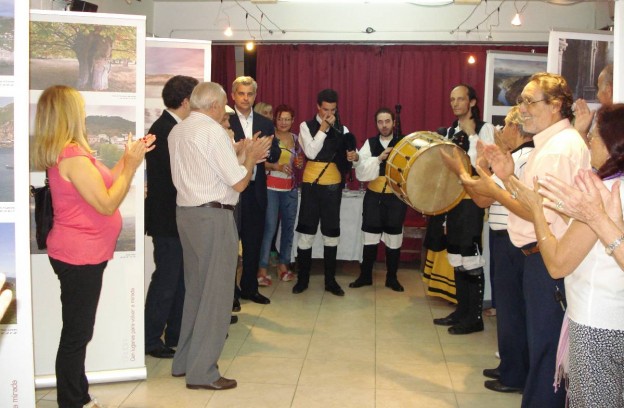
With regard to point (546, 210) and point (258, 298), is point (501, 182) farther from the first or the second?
point (258, 298)

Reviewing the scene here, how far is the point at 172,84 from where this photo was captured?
417cm

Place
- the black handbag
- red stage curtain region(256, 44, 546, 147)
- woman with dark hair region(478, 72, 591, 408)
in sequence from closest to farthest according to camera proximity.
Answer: woman with dark hair region(478, 72, 591, 408) → the black handbag → red stage curtain region(256, 44, 546, 147)

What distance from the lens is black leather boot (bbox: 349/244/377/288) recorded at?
20.9ft

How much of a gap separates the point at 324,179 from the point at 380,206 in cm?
60

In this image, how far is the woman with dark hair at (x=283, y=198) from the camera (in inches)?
249

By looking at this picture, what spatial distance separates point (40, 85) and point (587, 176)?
271 centimetres

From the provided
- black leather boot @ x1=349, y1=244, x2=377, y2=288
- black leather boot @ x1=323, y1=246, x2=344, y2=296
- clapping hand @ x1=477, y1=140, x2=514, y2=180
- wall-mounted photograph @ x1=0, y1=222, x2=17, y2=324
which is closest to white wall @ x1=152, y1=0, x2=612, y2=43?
black leather boot @ x1=349, y1=244, x2=377, y2=288

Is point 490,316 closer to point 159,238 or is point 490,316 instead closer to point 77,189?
point 159,238

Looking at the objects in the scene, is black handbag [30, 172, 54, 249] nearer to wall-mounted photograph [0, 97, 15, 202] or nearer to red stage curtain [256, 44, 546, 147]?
wall-mounted photograph [0, 97, 15, 202]

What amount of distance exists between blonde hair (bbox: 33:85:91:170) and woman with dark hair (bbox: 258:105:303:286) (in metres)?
3.07

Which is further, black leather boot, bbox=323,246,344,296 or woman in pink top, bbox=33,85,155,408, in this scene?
black leather boot, bbox=323,246,344,296

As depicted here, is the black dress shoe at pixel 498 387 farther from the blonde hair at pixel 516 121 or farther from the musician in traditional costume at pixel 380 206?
the musician in traditional costume at pixel 380 206

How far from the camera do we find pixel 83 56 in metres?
3.70

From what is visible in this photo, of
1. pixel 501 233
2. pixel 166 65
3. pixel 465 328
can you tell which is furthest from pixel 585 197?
pixel 166 65
